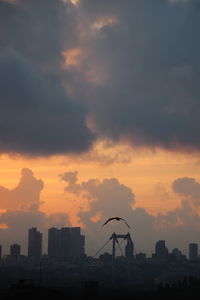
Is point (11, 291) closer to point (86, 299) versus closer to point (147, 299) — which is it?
point (86, 299)

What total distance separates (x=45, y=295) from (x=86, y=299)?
29.1 feet

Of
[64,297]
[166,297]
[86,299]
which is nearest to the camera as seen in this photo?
[86,299]

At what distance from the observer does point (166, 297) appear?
145000mm

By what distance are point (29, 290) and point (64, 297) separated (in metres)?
7.33

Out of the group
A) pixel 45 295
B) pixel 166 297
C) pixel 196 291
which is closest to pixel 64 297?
pixel 45 295

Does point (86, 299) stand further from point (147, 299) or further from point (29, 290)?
point (147, 299)

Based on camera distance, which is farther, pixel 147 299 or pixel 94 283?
pixel 147 299

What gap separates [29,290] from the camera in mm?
120875

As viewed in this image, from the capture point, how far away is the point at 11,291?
124562mm

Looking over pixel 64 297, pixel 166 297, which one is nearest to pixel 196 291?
pixel 166 297

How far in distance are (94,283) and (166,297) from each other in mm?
37837

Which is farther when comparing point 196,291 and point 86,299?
point 196,291

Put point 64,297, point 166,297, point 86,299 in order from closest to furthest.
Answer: point 86,299, point 64,297, point 166,297

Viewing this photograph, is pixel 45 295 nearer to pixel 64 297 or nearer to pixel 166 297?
pixel 64 297
